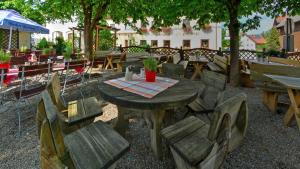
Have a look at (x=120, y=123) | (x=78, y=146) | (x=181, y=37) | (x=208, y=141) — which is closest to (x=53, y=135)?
(x=78, y=146)

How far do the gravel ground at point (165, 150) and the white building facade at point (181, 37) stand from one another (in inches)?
1110

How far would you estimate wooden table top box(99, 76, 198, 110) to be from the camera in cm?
269

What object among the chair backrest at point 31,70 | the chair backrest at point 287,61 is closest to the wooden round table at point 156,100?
the chair backrest at point 31,70

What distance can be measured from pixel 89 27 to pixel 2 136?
347 inches

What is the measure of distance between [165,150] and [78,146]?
1406 millimetres

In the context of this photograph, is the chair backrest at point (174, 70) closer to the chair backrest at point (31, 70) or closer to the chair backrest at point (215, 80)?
the chair backrest at point (215, 80)

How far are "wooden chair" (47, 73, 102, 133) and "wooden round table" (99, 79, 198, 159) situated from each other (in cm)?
32

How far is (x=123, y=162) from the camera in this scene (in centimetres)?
320

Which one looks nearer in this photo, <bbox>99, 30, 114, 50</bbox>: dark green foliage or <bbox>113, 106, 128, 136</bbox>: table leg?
<bbox>113, 106, 128, 136</bbox>: table leg

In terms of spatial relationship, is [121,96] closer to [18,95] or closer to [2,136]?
[18,95]

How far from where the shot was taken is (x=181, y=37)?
34281mm

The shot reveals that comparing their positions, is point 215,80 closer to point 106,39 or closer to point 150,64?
point 150,64

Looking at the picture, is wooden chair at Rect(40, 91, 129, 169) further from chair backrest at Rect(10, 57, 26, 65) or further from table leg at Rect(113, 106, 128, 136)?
chair backrest at Rect(10, 57, 26, 65)

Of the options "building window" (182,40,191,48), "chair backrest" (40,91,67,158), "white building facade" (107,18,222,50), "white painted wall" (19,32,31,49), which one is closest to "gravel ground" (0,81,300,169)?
"chair backrest" (40,91,67,158)
